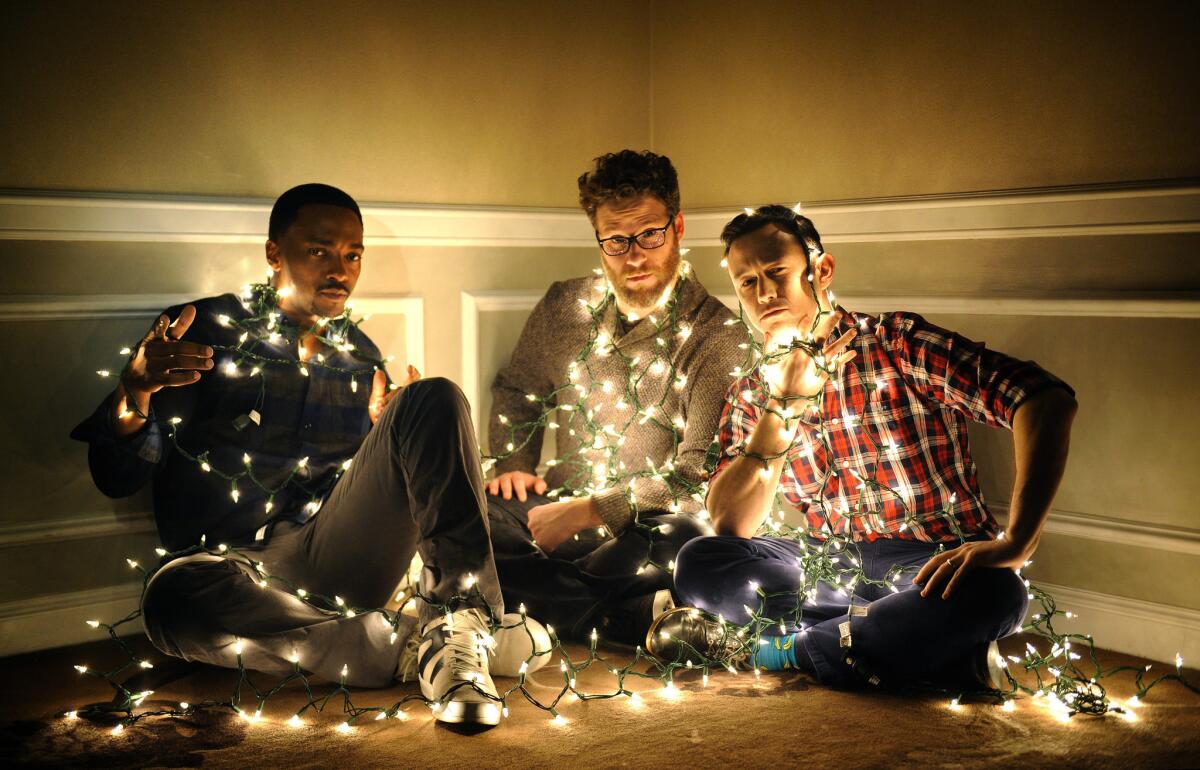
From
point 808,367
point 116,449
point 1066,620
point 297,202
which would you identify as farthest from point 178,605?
point 1066,620

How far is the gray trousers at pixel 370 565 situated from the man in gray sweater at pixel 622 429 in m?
0.39

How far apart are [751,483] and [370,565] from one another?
0.79 m

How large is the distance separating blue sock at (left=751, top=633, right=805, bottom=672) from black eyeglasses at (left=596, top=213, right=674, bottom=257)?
0.92 m

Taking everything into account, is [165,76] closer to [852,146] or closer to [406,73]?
[406,73]

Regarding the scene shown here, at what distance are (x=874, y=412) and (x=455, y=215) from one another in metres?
1.32

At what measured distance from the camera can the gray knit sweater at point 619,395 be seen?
7.92 feet

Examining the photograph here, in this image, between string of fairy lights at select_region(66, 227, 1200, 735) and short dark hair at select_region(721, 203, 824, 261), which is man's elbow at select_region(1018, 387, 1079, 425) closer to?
string of fairy lights at select_region(66, 227, 1200, 735)

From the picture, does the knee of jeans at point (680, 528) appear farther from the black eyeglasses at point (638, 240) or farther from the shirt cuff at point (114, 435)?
the shirt cuff at point (114, 435)

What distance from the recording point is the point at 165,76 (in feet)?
8.05

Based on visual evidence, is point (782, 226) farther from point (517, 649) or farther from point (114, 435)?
point (114, 435)

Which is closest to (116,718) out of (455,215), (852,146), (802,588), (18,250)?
(18,250)

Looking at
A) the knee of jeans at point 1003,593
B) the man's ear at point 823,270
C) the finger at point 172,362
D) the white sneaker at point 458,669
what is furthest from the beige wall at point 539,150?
the white sneaker at point 458,669

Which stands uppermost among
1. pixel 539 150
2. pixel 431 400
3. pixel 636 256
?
pixel 539 150

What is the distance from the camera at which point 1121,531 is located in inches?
93.0
